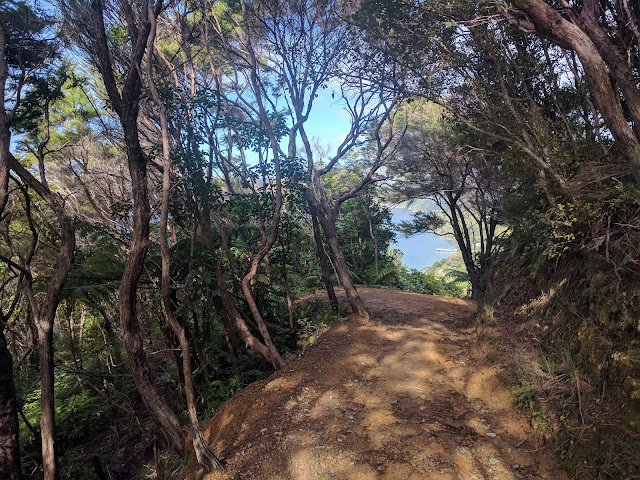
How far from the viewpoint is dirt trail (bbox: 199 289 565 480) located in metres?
3.34

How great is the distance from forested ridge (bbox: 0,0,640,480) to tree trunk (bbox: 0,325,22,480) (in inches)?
0.9

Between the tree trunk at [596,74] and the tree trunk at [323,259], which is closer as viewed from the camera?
the tree trunk at [596,74]

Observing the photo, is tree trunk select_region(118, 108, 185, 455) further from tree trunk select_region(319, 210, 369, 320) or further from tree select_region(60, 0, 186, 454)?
tree trunk select_region(319, 210, 369, 320)

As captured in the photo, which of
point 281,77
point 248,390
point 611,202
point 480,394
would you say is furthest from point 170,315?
point 281,77

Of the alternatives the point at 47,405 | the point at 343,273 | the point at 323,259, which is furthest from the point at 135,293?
the point at 323,259

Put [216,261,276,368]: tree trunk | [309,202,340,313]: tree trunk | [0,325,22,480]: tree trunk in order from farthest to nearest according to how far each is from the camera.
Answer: [309,202,340,313]: tree trunk, [216,261,276,368]: tree trunk, [0,325,22,480]: tree trunk

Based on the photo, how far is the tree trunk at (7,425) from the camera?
428 centimetres

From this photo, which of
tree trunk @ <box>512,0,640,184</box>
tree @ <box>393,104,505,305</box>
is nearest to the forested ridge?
tree trunk @ <box>512,0,640,184</box>

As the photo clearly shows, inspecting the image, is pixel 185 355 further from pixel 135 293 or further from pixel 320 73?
pixel 320 73

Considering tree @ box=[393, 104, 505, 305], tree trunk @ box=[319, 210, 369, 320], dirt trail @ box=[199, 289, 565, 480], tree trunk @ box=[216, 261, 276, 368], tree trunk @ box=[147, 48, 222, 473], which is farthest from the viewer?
A: tree @ box=[393, 104, 505, 305]

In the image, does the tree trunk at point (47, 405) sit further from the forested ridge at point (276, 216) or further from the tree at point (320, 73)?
the tree at point (320, 73)

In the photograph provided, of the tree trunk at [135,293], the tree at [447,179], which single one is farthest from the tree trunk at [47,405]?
the tree at [447,179]

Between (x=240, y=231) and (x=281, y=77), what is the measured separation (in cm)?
440

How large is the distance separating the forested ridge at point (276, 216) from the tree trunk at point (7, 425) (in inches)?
0.9
